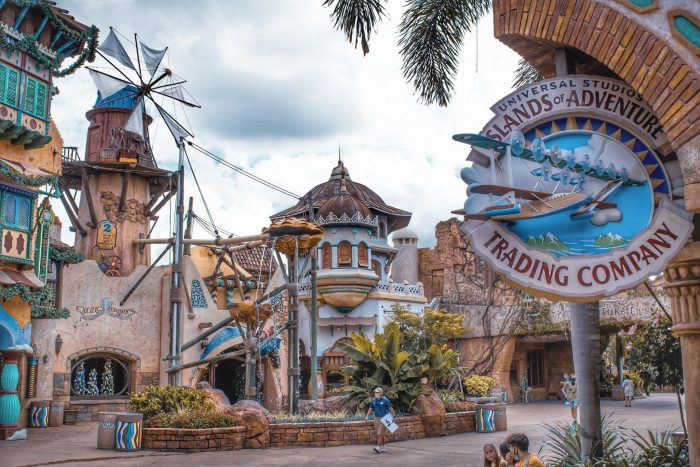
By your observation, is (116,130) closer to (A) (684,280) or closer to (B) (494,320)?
(B) (494,320)

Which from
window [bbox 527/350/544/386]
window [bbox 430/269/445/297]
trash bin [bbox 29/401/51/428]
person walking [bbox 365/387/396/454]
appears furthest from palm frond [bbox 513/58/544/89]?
window [bbox 430/269/445/297]

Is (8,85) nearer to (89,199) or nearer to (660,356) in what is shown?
(89,199)

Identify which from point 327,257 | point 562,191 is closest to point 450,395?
point 327,257

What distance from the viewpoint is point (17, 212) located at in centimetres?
1853

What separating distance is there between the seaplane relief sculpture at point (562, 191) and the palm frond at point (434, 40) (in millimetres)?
6746

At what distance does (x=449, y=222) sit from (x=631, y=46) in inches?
1524

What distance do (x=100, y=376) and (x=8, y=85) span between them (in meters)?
12.0

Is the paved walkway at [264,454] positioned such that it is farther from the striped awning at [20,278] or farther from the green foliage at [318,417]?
the striped awning at [20,278]

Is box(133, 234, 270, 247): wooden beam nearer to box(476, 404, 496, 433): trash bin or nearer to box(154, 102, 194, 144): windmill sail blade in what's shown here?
box(154, 102, 194, 144): windmill sail blade

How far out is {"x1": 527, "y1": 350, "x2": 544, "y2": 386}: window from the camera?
3705 cm

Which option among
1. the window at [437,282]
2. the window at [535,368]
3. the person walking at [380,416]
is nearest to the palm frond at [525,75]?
the person walking at [380,416]

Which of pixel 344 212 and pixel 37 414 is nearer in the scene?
pixel 37 414

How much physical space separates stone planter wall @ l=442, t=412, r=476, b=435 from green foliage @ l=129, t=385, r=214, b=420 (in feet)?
20.1

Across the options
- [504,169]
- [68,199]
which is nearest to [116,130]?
[68,199]
